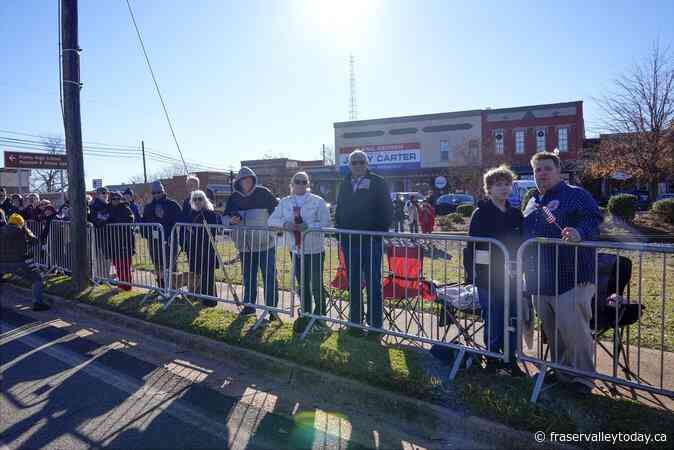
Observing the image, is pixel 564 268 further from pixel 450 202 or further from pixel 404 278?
pixel 450 202

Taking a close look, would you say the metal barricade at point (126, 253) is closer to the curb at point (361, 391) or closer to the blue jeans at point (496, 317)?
the curb at point (361, 391)

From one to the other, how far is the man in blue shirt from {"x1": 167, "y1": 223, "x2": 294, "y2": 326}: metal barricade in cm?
278

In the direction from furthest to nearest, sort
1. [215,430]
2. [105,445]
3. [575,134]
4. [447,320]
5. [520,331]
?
1. [575,134]
2. [447,320]
3. [520,331]
4. [215,430]
5. [105,445]

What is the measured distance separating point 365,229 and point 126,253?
466 centimetres

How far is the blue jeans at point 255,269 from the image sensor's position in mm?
6270

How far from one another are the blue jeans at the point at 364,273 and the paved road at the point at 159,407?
1.16 m

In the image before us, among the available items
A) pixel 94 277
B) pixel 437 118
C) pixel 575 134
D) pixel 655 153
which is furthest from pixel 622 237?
pixel 437 118

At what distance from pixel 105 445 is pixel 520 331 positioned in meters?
3.28

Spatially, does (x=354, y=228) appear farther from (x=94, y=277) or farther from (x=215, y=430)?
(x=94, y=277)

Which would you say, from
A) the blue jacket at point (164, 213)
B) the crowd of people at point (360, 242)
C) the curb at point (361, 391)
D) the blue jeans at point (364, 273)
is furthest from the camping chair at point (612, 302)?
the blue jacket at point (164, 213)

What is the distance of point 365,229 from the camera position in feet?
17.8

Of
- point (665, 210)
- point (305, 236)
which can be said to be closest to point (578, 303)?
point (305, 236)

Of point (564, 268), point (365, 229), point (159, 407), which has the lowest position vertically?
point (159, 407)

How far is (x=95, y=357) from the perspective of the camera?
5.41m
